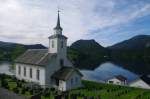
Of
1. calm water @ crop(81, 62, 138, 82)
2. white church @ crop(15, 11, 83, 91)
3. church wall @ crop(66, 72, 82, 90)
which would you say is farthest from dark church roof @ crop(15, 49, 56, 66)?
calm water @ crop(81, 62, 138, 82)

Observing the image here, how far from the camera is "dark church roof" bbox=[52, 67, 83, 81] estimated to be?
1429 inches

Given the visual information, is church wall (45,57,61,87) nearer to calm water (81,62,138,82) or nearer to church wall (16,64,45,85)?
church wall (16,64,45,85)

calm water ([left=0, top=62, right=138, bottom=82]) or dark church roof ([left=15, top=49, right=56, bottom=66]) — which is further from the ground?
dark church roof ([left=15, top=49, right=56, bottom=66])

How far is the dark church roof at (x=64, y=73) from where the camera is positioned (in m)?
36.3

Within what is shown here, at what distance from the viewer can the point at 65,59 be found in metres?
40.9

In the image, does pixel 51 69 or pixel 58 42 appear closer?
pixel 51 69

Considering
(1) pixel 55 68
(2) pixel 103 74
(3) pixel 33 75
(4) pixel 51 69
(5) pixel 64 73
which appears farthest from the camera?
(2) pixel 103 74

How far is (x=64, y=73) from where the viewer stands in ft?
123

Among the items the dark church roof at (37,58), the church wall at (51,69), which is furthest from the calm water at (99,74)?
the church wall at (51,69)

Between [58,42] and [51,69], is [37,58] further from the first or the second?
[58,42]

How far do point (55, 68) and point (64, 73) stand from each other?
264 centimetres

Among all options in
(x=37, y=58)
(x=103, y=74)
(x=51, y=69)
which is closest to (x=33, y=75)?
(x=37, y=58)

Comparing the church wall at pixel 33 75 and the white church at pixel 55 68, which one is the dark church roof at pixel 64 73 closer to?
the white church at pixel 55 68

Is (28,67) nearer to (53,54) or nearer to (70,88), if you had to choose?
(53,54)
